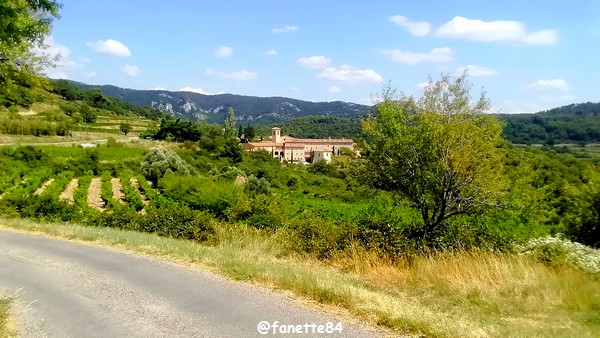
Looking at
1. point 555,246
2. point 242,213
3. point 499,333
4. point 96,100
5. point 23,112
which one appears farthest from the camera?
point 96,100

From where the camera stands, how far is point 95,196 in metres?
40.8

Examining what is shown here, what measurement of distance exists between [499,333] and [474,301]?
1718 millimetres

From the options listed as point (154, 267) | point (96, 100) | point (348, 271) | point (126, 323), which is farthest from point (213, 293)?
point (96, 100)

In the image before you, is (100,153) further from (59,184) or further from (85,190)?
(85,190)

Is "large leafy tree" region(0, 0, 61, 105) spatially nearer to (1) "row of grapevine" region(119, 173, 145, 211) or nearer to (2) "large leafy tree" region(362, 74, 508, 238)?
(2) "large leafy tree" region(362, 74, 508, 238)

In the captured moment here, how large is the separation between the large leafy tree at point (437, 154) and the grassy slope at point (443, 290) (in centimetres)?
416

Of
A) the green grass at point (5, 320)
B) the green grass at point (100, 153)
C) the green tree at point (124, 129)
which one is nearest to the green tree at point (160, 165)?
the green grass at point (100, 153)

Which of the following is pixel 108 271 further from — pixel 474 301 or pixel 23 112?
pixel 23 112

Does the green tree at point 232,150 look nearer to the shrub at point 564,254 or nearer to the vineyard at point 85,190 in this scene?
the vineyard at point 85,190

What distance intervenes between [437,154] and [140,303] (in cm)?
984

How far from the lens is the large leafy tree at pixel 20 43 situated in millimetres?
6801

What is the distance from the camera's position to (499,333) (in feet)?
15.1

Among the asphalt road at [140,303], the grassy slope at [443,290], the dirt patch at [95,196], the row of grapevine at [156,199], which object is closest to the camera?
the asphalt road at [140,303]

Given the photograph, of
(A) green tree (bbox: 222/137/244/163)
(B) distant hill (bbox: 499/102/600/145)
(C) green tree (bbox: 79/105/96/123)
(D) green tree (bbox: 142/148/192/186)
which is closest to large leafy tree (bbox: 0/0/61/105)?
(D) green tree (bbox: 142/148/192/186)
